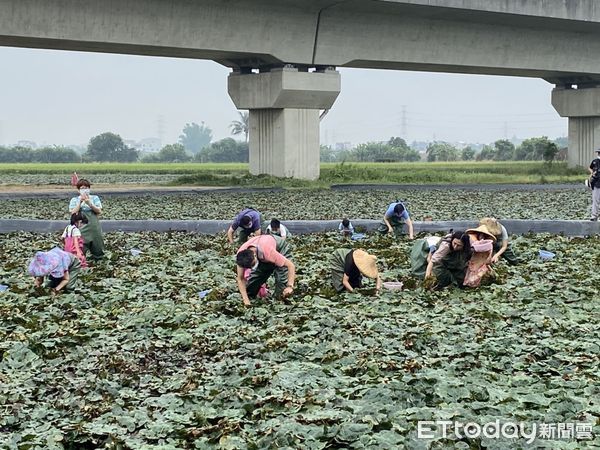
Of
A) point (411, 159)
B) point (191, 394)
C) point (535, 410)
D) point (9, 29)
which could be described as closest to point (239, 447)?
point (191, 394)

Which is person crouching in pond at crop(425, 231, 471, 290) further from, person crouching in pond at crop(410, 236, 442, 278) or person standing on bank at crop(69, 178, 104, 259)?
person standing on bank at crop(69, 178, 104, 259)

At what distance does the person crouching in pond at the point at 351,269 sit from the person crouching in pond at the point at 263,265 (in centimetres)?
68

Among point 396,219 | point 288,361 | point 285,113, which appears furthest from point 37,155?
point 288,361

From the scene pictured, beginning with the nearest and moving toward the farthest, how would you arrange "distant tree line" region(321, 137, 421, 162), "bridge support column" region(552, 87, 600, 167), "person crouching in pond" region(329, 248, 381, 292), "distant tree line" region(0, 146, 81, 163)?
"person crouching in pond" region(329, 248, 381, 292) < "bridge support column" region(552, 87, 600, 167) < "distant tree line" region(0, 146, 81, 163) < "distant tree line" region(321, 137, 421, 162)

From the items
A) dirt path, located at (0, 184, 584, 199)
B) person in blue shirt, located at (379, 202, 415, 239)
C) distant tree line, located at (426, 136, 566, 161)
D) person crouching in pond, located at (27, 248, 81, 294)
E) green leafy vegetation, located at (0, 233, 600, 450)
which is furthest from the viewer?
distant tree line, located at (426, 136, 566, 161)

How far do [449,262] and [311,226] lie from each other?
7448 mm

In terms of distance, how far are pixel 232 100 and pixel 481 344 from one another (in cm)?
2932

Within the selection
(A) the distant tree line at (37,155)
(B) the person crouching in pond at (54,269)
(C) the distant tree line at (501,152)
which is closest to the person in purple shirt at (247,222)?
(B) the person crouching in pond at (54,269)

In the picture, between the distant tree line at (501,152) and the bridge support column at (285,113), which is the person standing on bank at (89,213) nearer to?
the bridge support column at (285,113)

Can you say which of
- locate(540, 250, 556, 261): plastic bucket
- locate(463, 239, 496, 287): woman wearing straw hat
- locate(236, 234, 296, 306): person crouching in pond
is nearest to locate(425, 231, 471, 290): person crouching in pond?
locate(463, 239, 496, 287): woman wearing straw hat

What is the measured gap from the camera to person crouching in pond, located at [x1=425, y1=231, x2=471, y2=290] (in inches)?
423

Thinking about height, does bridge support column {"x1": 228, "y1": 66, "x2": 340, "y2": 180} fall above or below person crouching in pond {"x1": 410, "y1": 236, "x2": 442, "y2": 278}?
above

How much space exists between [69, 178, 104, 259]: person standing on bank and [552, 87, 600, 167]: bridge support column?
121ft

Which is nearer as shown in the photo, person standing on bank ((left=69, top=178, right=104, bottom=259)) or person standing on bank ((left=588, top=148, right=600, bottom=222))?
person standing on bank ((left=69, top=178, right=104, bottom=259))
